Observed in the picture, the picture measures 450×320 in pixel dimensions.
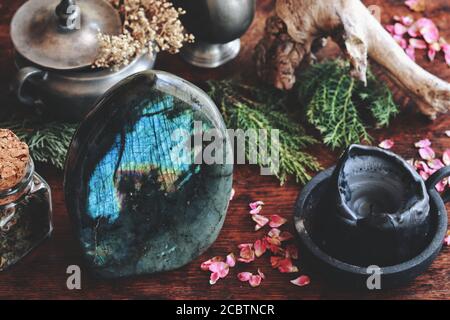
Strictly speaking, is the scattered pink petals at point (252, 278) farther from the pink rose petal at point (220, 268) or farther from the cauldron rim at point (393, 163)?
the cauldron rim at point (393, 163)

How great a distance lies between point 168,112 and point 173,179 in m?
0.09

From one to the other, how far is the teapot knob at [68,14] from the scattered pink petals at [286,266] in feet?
1.47

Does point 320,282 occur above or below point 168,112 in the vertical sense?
below

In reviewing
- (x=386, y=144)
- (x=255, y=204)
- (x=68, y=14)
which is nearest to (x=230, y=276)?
(x=255, y=204)

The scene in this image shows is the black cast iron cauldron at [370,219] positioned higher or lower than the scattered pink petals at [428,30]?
lower

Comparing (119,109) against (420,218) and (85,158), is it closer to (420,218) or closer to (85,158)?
(85,158)

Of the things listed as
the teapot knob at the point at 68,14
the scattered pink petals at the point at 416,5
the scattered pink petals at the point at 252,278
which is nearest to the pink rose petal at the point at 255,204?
the scattered pink petals at the point at 252,278

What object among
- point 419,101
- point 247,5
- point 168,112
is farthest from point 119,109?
point 419,101

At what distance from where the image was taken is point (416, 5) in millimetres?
1452

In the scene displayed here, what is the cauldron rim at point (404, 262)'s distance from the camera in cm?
103

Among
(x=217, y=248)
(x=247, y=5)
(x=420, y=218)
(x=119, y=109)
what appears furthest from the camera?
(x=247, y=5)

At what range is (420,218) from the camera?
3.39 feet

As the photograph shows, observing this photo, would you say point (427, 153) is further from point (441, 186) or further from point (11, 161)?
point (11, 161)
